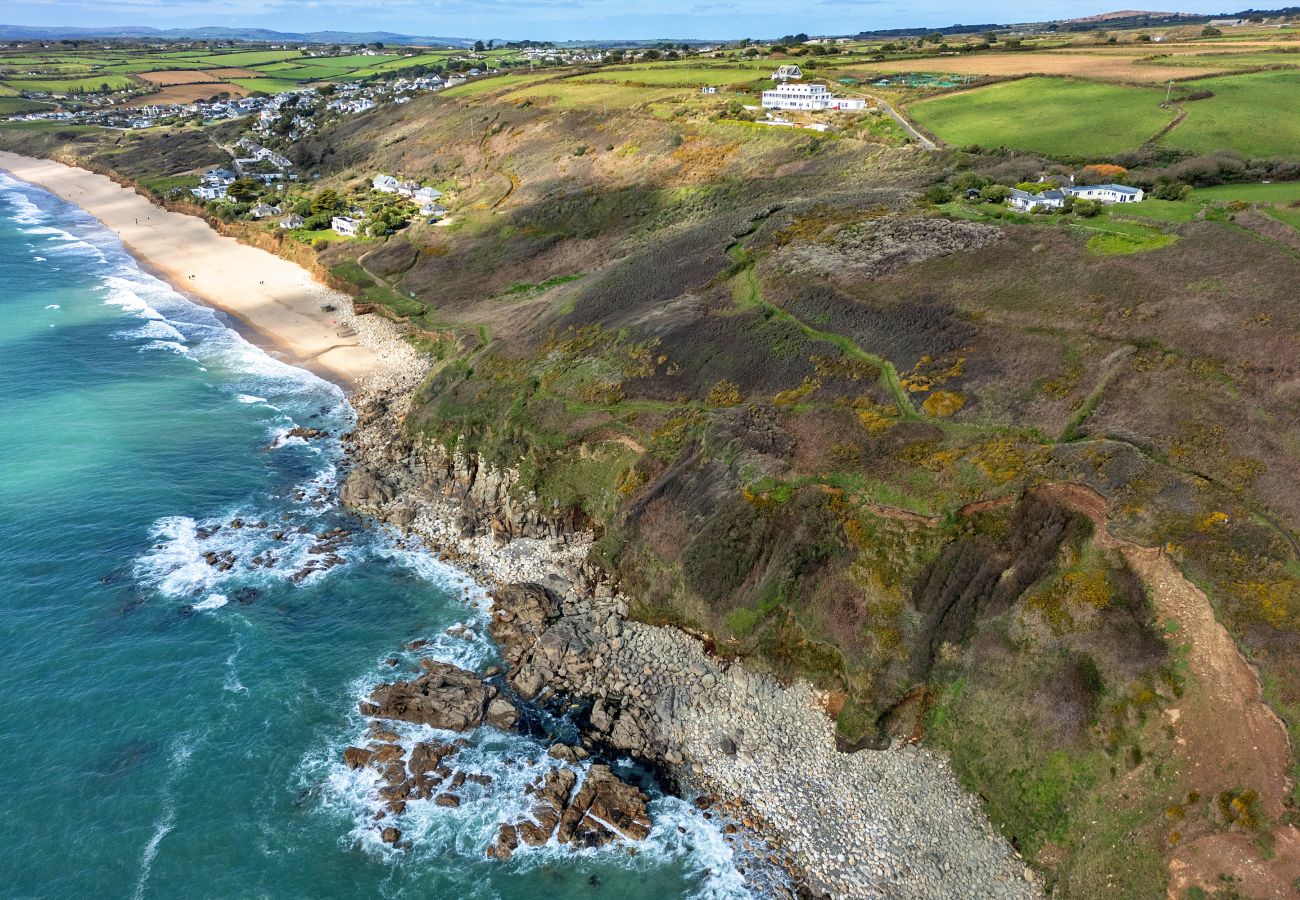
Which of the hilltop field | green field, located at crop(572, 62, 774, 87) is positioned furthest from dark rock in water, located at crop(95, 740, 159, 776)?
green field, located at crop(572, 62, 774, 87)

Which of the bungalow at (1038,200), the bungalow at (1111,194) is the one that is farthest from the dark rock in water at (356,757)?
the bungalow at (1111,194)

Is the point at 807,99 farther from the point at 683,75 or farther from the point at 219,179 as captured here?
the point at 219,179

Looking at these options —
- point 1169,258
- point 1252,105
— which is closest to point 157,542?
point 1169,258

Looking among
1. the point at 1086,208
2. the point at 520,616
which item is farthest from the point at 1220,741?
the point at 1086,208

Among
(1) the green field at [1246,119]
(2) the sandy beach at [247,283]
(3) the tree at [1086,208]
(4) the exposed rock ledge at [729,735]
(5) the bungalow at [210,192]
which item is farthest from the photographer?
(5) the bungalow at [210,192]

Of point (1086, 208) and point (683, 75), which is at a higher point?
point (683, 75)

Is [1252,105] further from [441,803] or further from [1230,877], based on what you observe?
[441,803]

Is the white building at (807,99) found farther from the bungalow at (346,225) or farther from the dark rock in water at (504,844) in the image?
the dark rock in water at (504,844)
